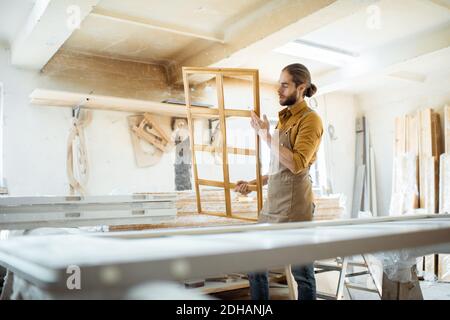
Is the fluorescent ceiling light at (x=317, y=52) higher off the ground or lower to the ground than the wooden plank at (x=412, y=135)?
higher

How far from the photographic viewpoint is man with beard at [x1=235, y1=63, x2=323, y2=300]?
6.58 feet

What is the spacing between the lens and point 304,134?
6.75 ft

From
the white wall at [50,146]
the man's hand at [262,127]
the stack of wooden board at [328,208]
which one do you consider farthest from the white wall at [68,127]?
the man's hand at [262,127]

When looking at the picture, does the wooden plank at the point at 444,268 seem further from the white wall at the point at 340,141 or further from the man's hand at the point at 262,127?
the man's hand at the point at 262,127

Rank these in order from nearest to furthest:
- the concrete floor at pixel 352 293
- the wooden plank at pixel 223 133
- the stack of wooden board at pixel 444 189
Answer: the wooden plank at pixel 223 133, the concrete floor at pixel 352 293, the stack of wooden board at pixel 444 189

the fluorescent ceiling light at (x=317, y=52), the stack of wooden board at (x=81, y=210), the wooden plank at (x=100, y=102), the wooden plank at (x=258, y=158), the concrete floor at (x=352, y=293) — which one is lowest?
the concrete floor at (x=352, y=293)

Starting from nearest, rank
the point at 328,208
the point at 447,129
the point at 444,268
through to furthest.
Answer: the point at 328,208 < the point at 444,268 < the point at 447,129

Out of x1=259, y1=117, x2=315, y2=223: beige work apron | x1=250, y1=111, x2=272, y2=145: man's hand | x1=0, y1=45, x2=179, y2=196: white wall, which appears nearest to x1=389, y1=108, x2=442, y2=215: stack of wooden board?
x1=0, y1=45, x2=179, y2=196: white wall

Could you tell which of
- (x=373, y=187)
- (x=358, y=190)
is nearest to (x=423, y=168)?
(x=373, y=187)

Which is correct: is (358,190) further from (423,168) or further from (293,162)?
(293,162)

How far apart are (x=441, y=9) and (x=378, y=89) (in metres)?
2.76

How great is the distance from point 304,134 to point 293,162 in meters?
0.16

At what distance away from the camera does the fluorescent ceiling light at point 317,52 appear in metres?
4.31

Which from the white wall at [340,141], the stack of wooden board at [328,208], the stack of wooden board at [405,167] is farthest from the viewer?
the white wall at [340,141]
